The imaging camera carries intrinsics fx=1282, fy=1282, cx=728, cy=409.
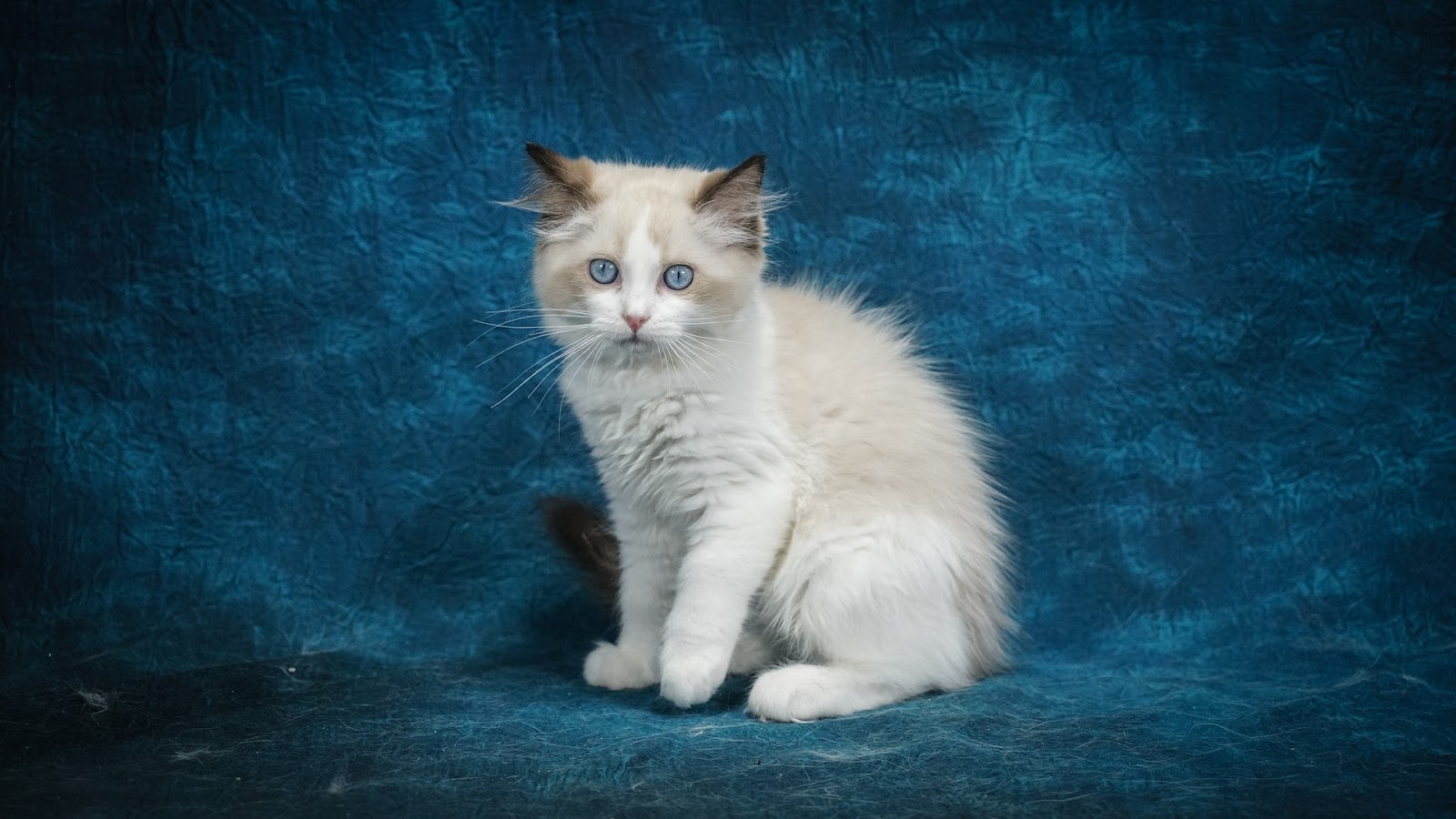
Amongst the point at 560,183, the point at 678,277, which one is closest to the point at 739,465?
the point at 678,277

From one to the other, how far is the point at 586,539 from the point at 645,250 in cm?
78

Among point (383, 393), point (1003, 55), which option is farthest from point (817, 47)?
point (383, 393)

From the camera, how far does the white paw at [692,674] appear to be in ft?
7.48

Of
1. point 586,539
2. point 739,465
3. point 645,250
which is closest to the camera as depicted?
point 645,250

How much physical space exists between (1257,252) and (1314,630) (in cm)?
86

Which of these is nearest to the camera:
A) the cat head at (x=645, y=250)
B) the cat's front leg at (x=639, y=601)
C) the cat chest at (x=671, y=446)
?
the cat head at (x=645, y=250)

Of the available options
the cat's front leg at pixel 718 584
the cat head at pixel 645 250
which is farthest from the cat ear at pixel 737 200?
the cat's front leg at pixel 718 584

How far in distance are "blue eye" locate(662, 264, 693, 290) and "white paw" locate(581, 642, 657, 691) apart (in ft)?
2.53

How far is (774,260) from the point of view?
10.0 feet

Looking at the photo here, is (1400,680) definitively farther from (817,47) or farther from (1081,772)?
(817,47)

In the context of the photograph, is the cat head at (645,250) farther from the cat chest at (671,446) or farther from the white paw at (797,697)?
the white paw at (797,697)

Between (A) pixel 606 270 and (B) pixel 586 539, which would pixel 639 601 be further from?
(A) pixel 606 270

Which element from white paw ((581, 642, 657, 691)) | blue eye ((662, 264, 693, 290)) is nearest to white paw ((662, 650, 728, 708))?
white paw ((581, 642, 657, 691))

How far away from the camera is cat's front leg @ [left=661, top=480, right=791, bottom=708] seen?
229 cm
